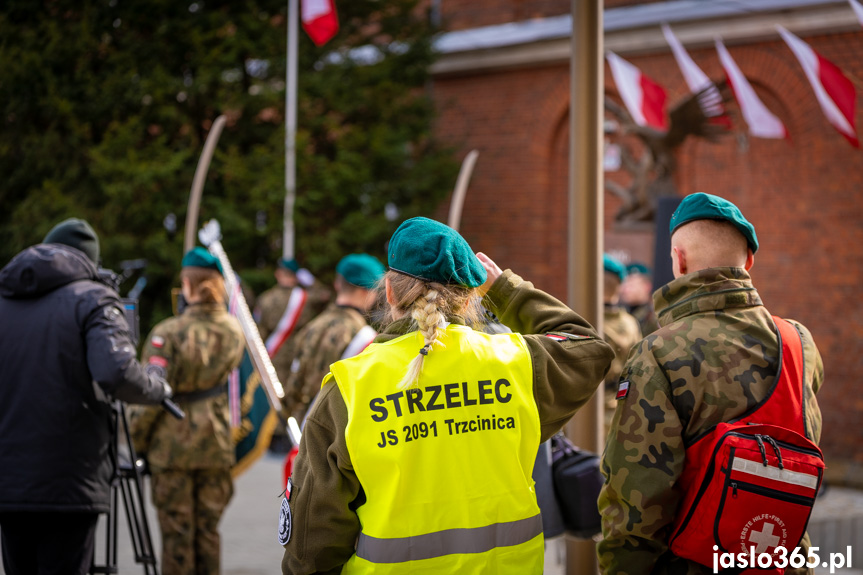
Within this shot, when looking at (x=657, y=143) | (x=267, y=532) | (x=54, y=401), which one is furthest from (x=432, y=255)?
(x=657, y=143)

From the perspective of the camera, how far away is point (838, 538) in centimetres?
718

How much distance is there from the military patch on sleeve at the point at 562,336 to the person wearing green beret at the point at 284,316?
25.5 feet

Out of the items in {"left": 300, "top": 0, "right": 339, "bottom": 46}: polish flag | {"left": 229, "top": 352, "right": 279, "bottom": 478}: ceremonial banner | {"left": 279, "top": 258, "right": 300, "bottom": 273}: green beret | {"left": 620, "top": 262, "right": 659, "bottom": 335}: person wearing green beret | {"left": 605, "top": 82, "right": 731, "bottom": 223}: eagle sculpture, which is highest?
{"left": 300, "top": 0, "right": 339, "bottom": 46}: polish flag

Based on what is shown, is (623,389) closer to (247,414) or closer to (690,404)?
(690,404)

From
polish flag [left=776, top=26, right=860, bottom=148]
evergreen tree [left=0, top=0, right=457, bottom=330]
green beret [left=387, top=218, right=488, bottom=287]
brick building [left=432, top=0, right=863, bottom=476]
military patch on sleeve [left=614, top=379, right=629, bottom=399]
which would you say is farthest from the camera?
evergreen tree [left=0, top=0, right=457, bottom=330]

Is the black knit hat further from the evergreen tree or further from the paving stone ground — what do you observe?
the evergreen tree

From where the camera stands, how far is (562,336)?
7.93ft

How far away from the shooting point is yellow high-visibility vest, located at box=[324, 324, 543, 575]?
6.85 feet

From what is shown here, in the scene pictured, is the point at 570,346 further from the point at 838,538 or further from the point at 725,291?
the point at 838,538

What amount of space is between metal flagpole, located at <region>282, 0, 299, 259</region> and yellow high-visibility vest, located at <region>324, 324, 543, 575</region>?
914 cm

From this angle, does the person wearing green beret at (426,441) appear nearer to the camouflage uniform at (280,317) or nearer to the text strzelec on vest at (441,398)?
the text strzelec on vest at (441,398)

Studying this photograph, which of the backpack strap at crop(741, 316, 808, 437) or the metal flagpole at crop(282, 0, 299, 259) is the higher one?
the metal flagpole at crop(282, 0, 299, 259)

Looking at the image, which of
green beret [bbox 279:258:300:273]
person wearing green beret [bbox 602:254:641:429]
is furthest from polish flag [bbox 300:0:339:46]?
person wearing green beret [bbox 602:254:641:429]

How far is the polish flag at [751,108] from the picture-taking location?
8891 millimetres
